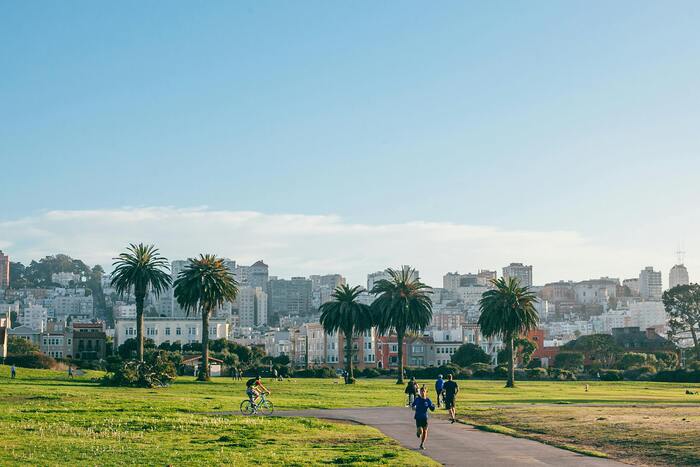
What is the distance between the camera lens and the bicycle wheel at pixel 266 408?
1912 inches

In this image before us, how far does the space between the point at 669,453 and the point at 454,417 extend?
15710mm

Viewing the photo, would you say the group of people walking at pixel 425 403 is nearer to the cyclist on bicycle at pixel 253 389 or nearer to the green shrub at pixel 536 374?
the cyclist on bicycle at pixel 253 389

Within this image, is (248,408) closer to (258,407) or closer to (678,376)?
(258,407)

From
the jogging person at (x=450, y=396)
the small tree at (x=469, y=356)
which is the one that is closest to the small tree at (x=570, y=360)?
the small tree at (x=469, y=356)

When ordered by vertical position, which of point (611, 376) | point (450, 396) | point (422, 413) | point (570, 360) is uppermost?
point (422, 413)

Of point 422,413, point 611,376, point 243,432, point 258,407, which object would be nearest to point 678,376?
point 611,376

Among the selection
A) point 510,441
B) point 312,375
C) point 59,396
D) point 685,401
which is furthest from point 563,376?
point 510,441

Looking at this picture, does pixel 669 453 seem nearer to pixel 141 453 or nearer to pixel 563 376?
pixel 141 453

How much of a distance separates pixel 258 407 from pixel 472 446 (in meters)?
17.2

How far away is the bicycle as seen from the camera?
47.0 metres

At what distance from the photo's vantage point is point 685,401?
6662cm

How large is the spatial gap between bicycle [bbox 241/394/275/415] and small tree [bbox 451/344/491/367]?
388ft

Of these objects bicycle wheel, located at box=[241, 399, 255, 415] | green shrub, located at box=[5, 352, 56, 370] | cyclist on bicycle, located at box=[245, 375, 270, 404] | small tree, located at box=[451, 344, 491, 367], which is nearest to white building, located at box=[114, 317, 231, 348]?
small tree, located at box=[451, 344, 491, 367]

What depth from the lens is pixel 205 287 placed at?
97.6 metres
